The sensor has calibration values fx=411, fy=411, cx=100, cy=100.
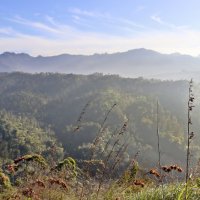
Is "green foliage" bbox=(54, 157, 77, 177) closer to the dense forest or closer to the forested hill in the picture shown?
the dense forest

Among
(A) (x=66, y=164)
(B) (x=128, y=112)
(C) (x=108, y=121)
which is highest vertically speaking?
(A) (x=66, y=164)

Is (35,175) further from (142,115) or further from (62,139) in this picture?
(142,115)

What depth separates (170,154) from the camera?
103 m

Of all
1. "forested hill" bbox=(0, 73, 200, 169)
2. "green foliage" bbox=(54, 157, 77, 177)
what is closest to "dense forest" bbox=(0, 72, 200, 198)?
"forested hill" bbox=(0, 73, 200, 169)

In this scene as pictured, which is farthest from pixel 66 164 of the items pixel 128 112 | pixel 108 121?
pixel 108 121

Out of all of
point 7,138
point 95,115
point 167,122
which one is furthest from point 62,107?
point 7,138

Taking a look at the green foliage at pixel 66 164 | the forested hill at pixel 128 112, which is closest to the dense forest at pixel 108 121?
the forested hill at pixel 128 112

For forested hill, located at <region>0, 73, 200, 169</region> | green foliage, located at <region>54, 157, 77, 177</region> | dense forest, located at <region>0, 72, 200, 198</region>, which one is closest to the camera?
green foliage, located at <region>54, 157, 77, 177</region>

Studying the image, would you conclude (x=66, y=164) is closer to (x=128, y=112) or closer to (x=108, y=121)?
(x=128, y=112)

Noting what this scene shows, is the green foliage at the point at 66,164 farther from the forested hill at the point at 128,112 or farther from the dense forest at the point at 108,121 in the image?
the forested hill at the point at 128,112

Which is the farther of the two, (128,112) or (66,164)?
(128,112)

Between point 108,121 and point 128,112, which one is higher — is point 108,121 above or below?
below

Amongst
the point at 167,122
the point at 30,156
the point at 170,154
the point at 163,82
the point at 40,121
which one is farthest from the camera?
the point at 163,82

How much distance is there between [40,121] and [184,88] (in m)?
63.0
